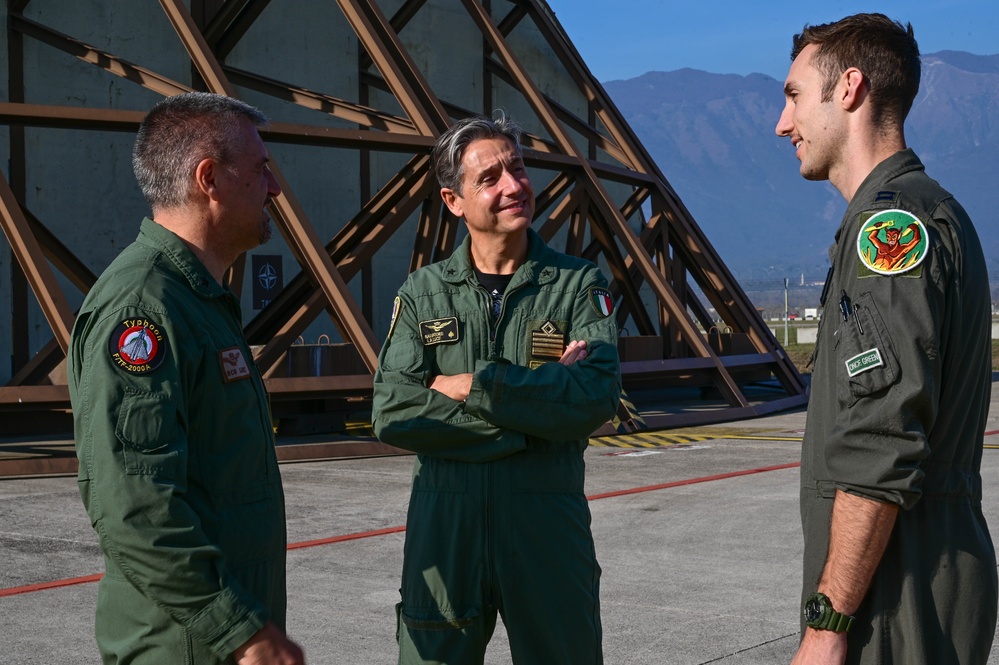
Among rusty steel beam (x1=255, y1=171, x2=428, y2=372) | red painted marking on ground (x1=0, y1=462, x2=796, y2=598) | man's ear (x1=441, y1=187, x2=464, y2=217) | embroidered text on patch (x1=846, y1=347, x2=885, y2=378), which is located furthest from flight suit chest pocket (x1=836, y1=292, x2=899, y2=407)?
rusty steel beam (x1=255, y1=171, x2=428, y2=372)

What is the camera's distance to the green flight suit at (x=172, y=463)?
7.24 ft

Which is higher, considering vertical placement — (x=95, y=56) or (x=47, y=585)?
(x=95, y=56)

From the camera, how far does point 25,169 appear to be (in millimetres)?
13367

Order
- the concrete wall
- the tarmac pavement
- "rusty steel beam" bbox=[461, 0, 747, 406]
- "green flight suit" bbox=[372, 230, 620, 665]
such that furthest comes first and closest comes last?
1. "rusty steel beam" bbox=[461, 0, 747, 406]
2. the concrete wall
3. the tarmac pavement
4. "green flight suit" bbox=[372, 230, 620, 665]

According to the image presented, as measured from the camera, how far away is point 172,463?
88.0 inches

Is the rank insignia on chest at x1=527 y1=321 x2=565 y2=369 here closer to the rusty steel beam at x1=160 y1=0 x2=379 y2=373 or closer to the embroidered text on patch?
the embroidered text on patch

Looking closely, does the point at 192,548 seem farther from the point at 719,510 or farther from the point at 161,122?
the point at 719,510

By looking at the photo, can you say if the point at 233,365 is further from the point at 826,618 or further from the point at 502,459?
the point at 826,618

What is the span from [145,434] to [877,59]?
5.20ft

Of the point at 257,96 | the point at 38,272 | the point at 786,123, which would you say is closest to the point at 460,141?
the point at 786,123

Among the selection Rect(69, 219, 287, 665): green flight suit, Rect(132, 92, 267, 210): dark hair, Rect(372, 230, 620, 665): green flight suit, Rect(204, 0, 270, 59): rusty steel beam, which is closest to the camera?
Rect(69, 219, 287, 665): green flight suit

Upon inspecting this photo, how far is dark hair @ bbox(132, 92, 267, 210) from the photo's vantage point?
2.54 meters

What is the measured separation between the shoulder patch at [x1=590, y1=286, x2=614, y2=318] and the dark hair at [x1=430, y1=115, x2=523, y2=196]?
1.61 feet

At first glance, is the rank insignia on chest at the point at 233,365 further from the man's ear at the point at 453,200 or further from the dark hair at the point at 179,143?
the man's ear at the point at 453,200
